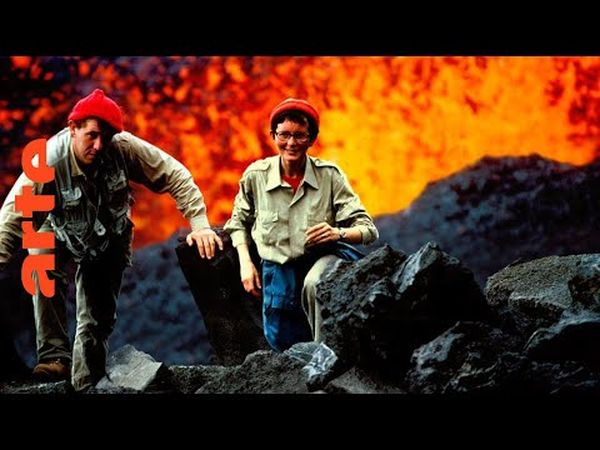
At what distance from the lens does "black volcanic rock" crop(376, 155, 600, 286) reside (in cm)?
426

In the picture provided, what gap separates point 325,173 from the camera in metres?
4.07

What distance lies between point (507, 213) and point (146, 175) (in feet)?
5.02

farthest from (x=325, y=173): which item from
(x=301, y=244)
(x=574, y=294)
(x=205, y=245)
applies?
(x=574, y=294)

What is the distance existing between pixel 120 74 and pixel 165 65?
0.62ft

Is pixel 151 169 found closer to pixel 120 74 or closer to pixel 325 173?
pixel 120 74

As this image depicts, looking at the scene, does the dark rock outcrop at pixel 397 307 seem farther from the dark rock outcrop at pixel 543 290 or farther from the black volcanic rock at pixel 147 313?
the black volcanic rock at pixel 147 313

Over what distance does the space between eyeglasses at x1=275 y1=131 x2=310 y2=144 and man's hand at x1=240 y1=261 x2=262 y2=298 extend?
1.67ft

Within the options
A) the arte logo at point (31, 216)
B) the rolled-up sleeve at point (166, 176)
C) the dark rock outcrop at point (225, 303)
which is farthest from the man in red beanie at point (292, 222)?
the arte logo at point (31, 216)

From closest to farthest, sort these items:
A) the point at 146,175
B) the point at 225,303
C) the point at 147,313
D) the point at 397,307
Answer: the point at 397,307 < the point at 146,175 < the point at 147,313 < the point at 225,303

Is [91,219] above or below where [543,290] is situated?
above

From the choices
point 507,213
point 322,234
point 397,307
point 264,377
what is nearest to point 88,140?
point 322,234

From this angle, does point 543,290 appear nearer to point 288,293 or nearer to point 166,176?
point 288,293

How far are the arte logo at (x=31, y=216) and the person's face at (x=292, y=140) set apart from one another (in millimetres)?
905

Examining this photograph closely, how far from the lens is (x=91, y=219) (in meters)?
4.00
